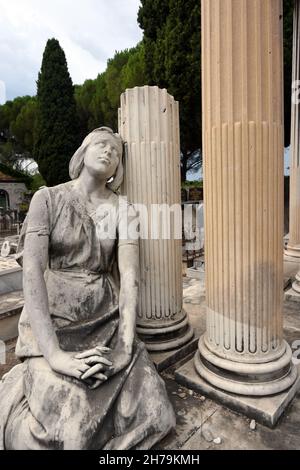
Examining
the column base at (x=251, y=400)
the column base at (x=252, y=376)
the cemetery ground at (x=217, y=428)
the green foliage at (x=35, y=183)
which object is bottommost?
the cemetery ground at (x=217, y=428)

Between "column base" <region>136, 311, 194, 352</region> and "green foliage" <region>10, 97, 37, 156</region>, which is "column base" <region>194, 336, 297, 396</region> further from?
"green foliage" <region>10, 97, 37, 156</region>

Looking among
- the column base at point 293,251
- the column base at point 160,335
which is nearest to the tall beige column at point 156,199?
the column base at point 160,335

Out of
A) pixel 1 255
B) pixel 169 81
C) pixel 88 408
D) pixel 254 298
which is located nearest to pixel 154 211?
pixel 254 298

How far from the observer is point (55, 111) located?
19469mm

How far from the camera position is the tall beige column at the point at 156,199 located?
2781 millimetres

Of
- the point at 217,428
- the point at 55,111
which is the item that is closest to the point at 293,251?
the point at 217,428

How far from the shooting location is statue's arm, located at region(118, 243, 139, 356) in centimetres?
223

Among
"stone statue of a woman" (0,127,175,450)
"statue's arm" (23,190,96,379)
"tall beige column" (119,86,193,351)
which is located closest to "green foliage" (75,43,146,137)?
"tall beige column" (119,86,193,351)

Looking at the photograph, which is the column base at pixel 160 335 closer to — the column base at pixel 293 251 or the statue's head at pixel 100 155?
the statue's head at pixel 100 155

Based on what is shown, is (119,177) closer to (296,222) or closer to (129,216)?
(129,216)

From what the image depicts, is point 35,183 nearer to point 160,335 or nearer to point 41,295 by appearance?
point 160,335

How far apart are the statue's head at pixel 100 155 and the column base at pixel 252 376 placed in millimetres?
1675

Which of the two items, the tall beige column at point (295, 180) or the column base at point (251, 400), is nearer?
the column base at point (251, 400)

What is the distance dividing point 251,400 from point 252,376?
16 centimetres
